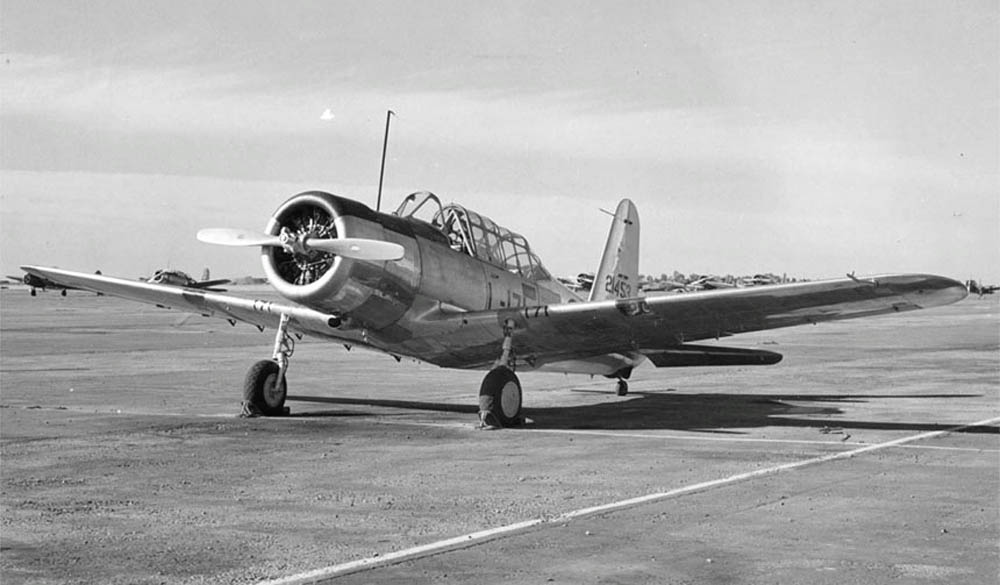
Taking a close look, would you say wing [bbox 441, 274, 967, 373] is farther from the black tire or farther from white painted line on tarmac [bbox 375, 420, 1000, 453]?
the black tire

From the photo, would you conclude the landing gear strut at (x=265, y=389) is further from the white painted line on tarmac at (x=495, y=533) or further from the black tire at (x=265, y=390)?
the white painted line on tarmac at (x=495, y=533)

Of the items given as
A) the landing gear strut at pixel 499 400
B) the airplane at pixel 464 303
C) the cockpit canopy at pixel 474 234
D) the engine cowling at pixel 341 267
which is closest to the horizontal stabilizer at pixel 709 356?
the airplane at pixel 464 303

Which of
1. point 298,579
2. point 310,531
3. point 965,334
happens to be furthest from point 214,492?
point 965,334

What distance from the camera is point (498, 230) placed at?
14.0 m

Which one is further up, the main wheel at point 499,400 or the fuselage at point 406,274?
the fuselage at point 406,274

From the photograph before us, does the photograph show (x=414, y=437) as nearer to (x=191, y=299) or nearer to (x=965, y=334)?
(x=191, y=299)

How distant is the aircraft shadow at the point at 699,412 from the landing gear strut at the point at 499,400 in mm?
380

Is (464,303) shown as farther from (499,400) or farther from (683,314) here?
(683,314)

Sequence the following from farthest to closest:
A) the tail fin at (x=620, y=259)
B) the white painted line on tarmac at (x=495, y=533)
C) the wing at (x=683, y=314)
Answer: the tail fin at (x=620, y=259) < the wing at (x=683, y=314) < the white painted line on tarmac at (x=495, y=533)

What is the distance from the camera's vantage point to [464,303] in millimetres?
12922

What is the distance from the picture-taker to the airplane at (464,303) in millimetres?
11367

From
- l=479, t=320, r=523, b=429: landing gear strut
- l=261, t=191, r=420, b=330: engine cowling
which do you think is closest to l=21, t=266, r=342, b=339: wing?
l=261, t=191, r=420, b=330: engine cowling

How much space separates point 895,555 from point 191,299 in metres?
11.3

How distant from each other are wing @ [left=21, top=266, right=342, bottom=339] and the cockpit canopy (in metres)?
1.66
